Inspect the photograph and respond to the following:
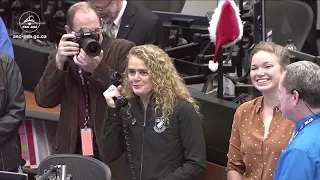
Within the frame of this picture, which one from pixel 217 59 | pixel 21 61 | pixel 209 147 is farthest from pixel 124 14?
pixel 21 61

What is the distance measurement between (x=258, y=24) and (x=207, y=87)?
2.11ft

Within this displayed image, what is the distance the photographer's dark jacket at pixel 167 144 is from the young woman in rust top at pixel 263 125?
197 mm

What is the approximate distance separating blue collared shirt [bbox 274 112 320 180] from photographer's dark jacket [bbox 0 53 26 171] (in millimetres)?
1729

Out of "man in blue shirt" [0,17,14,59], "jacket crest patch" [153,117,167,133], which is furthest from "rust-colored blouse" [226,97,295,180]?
"man in blue shirt" [0,17,14,59]

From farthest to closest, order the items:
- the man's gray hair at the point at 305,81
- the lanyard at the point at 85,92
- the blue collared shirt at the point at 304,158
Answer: the lanyard at the point at 85,92
the man's gray hair at the point at 305,81
the blue collared shirt at the point at 304,158

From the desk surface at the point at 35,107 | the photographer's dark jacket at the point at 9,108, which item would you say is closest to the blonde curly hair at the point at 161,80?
the photographer's dark jacket at the point at 9,108

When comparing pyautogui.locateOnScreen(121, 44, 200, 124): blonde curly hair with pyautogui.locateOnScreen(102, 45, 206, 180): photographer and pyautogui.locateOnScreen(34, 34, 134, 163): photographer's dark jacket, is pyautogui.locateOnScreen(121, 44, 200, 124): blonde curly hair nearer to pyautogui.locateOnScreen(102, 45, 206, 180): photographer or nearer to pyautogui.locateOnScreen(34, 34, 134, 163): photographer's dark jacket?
pyautogui.locateOnScreen(102, 45, 206, 180): photographer

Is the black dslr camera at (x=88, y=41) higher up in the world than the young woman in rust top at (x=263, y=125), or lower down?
higher up

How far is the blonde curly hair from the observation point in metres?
3.36

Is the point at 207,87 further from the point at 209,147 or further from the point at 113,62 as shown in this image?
the point at 113,62

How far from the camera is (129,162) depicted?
3.45 meters

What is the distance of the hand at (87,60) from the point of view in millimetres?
3449

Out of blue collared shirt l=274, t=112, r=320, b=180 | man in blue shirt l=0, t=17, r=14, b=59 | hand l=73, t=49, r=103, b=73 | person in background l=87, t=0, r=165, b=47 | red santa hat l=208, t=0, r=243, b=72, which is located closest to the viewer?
blue collared shirt l=274, t=112, r=320, b=180

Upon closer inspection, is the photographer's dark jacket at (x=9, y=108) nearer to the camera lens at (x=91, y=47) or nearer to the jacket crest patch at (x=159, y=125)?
the camera lens at (x=91, y=47)
